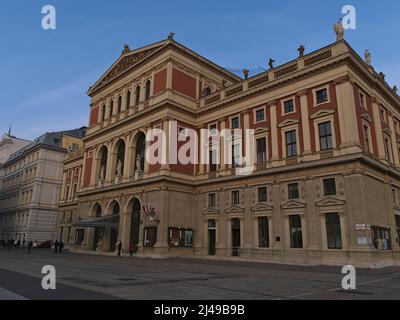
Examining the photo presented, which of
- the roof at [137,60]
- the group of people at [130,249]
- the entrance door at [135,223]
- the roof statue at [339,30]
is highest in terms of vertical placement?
the roof at [137,60]

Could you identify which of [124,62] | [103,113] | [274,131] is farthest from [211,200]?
[124,62]

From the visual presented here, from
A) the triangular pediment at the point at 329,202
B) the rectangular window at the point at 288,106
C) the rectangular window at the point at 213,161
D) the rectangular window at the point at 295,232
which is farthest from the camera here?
the rectangular window at the point at 213,161

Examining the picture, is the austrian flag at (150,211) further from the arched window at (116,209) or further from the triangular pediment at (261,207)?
the triangular pediment at (261,207)

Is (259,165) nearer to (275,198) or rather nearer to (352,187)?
(275,198)

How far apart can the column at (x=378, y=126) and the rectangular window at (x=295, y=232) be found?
971 centimetres

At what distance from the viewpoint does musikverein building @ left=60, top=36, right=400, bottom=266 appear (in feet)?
88.3

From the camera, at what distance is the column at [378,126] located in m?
30.7

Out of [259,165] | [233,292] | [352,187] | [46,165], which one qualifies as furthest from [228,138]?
[46,165]

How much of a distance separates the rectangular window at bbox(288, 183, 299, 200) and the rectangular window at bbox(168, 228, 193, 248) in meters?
12.4

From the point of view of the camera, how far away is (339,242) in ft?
85.1

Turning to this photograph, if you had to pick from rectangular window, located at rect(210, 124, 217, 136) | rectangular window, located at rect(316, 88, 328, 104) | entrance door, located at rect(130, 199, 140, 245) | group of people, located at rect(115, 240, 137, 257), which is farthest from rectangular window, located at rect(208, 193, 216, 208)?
rectangular window, located at rect(316, 88, 328, 104)

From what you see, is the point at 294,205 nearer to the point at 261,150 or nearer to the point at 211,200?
the point at 261,150

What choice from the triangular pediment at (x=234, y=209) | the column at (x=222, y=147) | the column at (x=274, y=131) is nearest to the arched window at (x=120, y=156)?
the column at (x=222, y=147)
